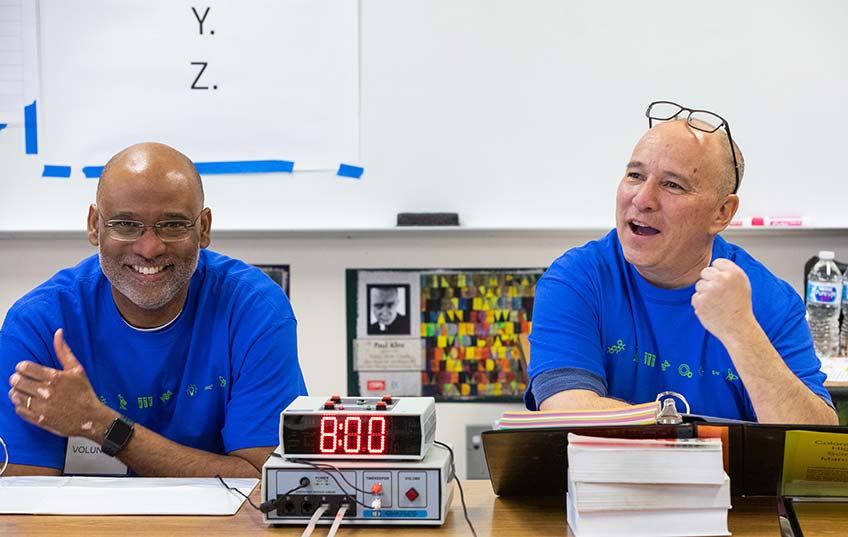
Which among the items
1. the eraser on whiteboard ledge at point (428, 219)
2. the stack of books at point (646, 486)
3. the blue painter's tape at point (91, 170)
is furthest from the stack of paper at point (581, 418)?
the blue painter's tape at point (91, 170)

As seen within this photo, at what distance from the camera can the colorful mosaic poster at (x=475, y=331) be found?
3.32 metres

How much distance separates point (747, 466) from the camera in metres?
1.55

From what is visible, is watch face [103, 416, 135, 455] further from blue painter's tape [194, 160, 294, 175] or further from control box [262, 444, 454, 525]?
blue painter's tape [194, 160, 294, 175]

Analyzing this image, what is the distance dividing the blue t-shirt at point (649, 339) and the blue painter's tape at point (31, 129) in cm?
205

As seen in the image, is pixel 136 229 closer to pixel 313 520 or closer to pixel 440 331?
pixel 313 520

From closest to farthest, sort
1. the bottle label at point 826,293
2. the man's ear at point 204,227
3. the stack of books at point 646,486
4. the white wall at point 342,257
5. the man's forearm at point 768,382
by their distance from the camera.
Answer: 1. the stack of books at point 646,486
2. the man's forearm at point 768,382
3. the man's ear at point 204,227
4. the bottle label at point 826,293
5. the white wall at point 342,257

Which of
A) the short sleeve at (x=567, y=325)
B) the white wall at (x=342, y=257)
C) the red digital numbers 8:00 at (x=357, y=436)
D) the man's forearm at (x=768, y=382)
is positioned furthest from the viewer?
the white wall at (x=342, y=257)

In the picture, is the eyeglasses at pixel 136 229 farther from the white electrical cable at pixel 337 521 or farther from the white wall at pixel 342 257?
the white wall at pixel 342 257

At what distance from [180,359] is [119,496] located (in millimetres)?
479

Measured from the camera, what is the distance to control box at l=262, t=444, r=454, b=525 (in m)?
1.53

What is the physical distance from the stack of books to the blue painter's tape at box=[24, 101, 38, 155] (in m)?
2.51

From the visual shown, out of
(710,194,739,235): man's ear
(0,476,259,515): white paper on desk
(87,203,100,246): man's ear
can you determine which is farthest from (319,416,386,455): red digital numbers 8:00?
(710,194,739,235): man's ear

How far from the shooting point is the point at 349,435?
1.55 m

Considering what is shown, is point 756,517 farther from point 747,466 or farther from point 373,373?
point 373,373
